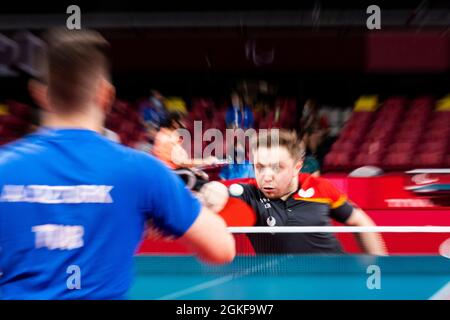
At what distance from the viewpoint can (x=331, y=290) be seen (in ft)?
9.28

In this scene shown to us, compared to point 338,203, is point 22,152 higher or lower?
higher

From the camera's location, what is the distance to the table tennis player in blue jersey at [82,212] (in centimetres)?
80

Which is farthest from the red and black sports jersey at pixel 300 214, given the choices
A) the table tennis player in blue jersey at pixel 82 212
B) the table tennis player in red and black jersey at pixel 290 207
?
the table tennis player in blue jersey at pixel 82 212

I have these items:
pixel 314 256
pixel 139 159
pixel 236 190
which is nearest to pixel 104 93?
pixel 139 159

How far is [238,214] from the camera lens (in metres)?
3.43

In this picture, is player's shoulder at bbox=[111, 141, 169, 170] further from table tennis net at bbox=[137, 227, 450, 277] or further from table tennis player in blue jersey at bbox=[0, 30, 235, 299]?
table tennis net at bbox=[137, 227, 450, 277]

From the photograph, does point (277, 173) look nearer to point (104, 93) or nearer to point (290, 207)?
point (290, 207)

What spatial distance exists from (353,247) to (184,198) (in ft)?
8.78

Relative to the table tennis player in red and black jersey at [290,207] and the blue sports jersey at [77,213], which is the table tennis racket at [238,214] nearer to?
the table tennis player in red and black jersey at [290,207]

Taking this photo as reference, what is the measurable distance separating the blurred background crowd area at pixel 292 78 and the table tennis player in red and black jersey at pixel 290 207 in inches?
41.2

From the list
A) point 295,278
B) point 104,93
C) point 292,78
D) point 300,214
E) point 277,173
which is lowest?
point 295,278

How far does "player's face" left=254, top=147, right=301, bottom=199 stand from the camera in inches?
133

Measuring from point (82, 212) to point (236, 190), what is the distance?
276 centimetres

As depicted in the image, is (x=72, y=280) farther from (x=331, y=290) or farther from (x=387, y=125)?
(x=387, y=125)
